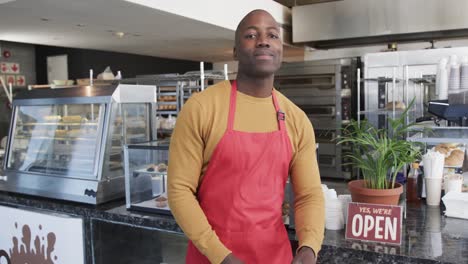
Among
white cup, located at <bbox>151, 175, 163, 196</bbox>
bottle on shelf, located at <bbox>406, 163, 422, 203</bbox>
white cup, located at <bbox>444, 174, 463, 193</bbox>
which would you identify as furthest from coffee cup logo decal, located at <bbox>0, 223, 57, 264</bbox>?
white cup, located at <bbox>444, 174, 463, 193</bbox>

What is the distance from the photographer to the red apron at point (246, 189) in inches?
47.9

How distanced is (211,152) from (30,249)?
1.82 metres

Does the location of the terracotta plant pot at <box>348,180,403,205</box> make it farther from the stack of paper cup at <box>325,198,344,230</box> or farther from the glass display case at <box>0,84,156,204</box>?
the glass display case at <box>0,84,156,204</box>

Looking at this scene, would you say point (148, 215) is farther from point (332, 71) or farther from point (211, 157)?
point (332, 71)

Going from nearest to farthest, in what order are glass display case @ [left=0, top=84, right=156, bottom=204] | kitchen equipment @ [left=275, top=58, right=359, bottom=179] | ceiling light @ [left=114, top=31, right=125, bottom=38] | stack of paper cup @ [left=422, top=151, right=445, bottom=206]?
1. stack of paper cup @ [left=422, top=151, right=445, bottom=206]
2. glass display case @ [left=0, top=84, right=156, bottom=204]
3. ceiling light @ [left=114, top=31, right=125, bottom=38]
4. kitchen equipment @ [left=275, top=58, right=359, bottom=179]

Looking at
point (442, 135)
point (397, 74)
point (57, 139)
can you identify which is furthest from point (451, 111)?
point (397, 74)

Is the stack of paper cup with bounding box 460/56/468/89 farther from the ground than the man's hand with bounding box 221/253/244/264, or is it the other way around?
the stack of paper cup with bounding box 460/56/468/89

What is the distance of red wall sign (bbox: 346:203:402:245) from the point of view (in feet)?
5.17

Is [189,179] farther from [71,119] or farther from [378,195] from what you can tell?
[71,119]

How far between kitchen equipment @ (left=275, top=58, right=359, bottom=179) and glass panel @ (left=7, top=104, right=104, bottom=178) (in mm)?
3844

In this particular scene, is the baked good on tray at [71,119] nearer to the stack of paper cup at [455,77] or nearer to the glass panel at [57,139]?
the glass panel at [57,139]

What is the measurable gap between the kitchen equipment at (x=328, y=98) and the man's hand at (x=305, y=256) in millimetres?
4547

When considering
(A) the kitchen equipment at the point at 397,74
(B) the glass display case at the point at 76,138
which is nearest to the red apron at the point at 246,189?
(B) the glass display case at the point at 76,138

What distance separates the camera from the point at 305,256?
1.22 m
